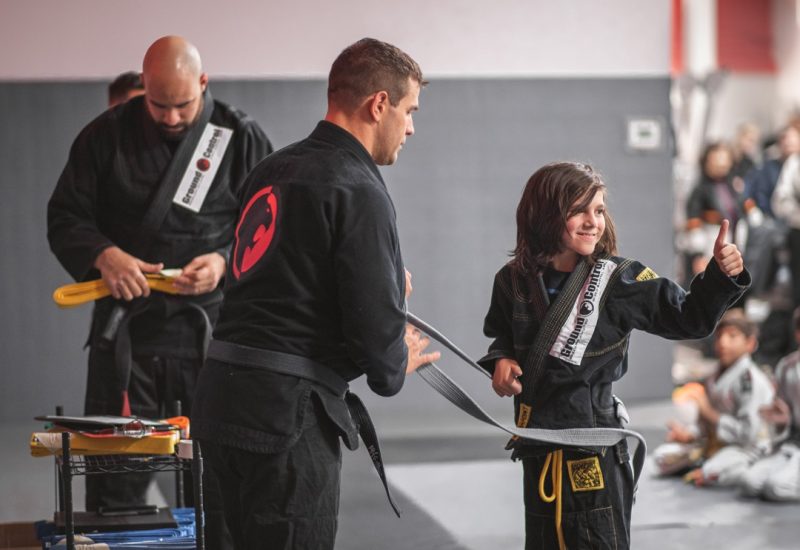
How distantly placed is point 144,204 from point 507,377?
1.28 metres

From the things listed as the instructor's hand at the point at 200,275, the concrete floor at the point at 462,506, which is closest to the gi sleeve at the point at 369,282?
the instructor's hand at the point at 200,275

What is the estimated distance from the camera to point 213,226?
3.46 meters

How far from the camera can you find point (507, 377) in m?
2.72

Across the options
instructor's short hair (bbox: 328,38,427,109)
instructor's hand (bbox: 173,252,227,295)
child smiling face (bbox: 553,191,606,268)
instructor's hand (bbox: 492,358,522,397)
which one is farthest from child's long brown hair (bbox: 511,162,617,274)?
instructor's hand (bbox: 173,252,227,295)

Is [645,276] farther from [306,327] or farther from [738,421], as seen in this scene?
[738,421]

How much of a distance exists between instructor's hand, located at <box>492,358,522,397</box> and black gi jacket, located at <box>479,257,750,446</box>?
0.03m

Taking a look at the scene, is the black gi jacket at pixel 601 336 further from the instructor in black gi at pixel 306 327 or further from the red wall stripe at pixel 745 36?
the red wall stripe at pixel 745 36

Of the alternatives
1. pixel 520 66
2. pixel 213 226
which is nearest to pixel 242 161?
pixel 213 226

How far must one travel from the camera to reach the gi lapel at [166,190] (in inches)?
133

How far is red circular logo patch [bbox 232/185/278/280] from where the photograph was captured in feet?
7.31

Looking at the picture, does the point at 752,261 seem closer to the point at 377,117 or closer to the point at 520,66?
the point at 520,66

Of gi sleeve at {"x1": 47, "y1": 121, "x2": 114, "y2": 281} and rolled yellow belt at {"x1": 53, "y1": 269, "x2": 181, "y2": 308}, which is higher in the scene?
gi sleeve at {"x1": 47, "y1": 121, "x2": 114, "y2": 281}

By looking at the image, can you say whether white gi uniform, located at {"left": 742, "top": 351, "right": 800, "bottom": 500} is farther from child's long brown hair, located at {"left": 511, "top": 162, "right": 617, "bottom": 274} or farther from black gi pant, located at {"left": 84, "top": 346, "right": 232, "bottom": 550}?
black gi pant, located at {"left": 84, "top": 346, "right": 232, "bottom": 550}

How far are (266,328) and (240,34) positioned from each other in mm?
5186
